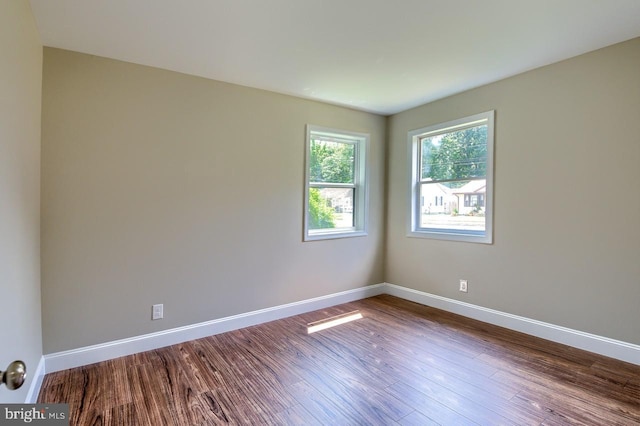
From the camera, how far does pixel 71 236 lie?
2.39m

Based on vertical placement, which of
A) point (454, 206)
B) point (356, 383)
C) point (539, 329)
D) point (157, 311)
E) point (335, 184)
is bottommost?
point (356, 383)

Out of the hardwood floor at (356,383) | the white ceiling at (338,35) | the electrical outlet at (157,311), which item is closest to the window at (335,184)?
the white ceiling at (338,35)

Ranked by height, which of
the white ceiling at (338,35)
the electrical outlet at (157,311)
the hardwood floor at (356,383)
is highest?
the white ceiling at (338,35)

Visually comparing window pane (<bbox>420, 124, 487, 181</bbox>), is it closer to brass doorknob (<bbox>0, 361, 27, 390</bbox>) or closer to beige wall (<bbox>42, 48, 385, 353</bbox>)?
beige wall (<bbox>42, 48, 385, 353</bbox>)

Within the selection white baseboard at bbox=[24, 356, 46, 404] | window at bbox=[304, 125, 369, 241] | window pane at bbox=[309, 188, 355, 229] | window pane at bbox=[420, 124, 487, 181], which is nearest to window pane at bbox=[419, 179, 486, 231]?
window pane at bbox=[420, 124, 487, 181]

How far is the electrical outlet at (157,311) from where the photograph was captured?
2730mm

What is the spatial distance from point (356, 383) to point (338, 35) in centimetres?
247

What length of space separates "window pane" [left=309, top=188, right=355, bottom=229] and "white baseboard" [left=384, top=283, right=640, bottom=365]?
128 cm

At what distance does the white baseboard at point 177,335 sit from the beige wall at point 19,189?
22 cm

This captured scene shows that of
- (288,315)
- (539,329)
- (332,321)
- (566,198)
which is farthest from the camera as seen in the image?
(288,315)

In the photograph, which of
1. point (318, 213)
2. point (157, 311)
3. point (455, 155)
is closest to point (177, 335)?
point (157, 311)

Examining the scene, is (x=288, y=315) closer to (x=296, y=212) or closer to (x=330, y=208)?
(x=296, y=212)

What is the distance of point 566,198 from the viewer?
108 inches

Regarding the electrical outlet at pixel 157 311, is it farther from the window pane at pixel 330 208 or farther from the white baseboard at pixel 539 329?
the white baseboard at pixel 539 329
